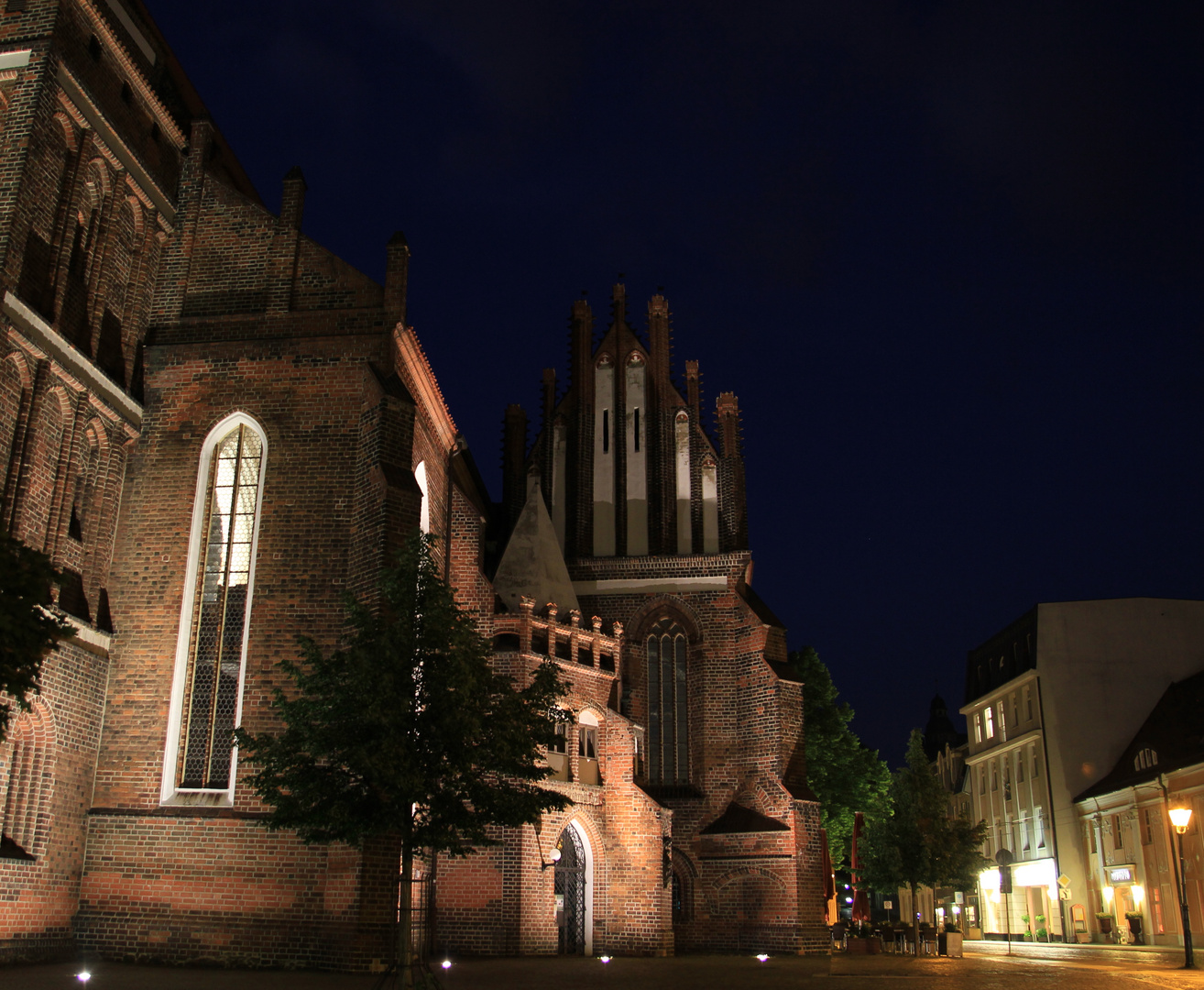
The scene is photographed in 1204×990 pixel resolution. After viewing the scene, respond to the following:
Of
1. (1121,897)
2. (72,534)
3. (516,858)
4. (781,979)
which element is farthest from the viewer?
(1121,897)

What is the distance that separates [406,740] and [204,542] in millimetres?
8025

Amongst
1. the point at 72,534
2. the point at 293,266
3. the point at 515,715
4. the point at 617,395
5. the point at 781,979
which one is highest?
the point at 617,395

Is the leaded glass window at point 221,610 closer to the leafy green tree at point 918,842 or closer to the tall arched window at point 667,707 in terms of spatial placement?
the tall arched window at point 667,707

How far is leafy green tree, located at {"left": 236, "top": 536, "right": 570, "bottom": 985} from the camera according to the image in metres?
14.1

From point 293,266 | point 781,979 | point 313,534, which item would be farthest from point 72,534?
point 781,979

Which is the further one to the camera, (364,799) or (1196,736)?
(1196,736)

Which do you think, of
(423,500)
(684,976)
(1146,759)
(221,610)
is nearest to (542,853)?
(684,976)

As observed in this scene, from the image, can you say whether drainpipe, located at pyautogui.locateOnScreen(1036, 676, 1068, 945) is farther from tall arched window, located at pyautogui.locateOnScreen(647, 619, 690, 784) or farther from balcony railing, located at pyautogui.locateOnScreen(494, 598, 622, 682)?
balcony railing, located at pyautogui.locateOnScreen(494, 598, 622, 682)

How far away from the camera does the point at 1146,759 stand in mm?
40719

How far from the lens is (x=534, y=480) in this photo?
112 feet

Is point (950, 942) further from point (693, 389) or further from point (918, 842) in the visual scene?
point (693, 389)

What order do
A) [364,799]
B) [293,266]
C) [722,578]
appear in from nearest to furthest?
[364,799]
[293,266]
[722,578]

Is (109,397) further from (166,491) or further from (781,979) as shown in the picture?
(781,979)

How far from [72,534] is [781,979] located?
1444 cm
